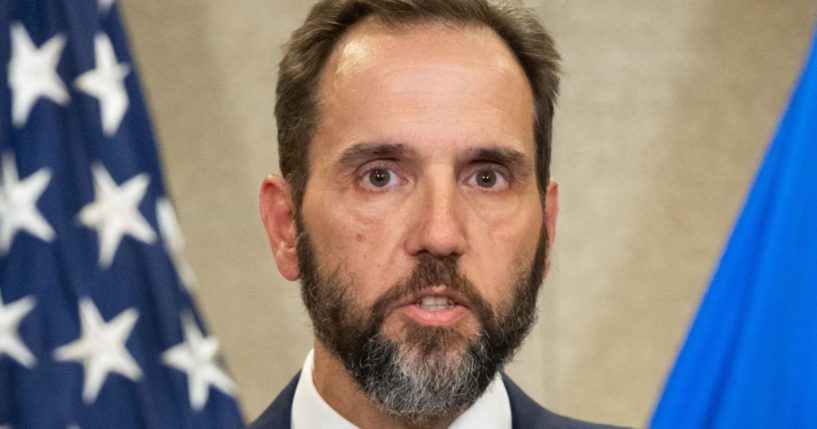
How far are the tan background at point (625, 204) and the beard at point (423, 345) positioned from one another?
1922 millimetres

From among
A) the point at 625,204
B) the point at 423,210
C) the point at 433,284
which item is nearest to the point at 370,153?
the point at 423,210

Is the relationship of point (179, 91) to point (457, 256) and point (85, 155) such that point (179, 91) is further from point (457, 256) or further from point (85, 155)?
point (457, 256)

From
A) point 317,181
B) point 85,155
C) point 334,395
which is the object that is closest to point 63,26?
point 85,155

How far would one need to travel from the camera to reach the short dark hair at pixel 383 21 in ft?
7.55

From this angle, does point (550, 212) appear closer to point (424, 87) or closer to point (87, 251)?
point (424, 87)

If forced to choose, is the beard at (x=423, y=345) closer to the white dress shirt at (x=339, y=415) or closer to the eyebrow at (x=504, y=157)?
the white dress shirt at (x=339, y=415)

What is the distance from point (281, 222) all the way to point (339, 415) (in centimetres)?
41

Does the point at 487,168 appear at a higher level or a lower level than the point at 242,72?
higher

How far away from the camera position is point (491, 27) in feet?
7.69

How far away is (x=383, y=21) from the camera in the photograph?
2309mm

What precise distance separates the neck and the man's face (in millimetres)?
61

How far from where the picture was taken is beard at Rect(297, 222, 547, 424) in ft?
6.81

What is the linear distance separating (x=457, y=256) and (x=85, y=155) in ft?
3.58

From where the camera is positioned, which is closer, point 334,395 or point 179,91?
point 334,395
